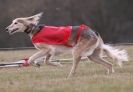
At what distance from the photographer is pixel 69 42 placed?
14.0m

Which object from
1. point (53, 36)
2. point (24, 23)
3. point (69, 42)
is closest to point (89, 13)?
point (24, 23)

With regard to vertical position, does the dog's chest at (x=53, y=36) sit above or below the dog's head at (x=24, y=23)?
Answer: below

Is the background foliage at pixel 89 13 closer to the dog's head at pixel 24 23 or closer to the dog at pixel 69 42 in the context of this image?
the dog's head at pixel 24 23

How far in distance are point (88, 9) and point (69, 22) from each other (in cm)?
247

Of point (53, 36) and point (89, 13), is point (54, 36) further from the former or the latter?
point (89, 13)

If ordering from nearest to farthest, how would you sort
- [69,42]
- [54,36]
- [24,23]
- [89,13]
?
[69,42] < [54,36] < [24,23] < [89,13]

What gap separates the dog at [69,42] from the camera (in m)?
13.9

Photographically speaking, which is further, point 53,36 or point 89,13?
point 89,13

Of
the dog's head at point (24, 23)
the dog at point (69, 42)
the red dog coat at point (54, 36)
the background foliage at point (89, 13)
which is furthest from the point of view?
the background foliage at point (89, 13)

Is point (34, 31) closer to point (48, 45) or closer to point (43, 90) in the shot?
point (48, 45)

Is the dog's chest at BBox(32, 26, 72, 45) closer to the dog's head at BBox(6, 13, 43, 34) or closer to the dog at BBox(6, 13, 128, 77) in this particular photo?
the dog at BBox(6, 13, 128, 77)

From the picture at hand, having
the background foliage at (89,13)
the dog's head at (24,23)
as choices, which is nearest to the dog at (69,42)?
the dog's head at (24,23)

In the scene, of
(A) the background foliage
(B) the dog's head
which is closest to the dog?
(B) the dog's head

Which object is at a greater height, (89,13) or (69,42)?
(89,13)
